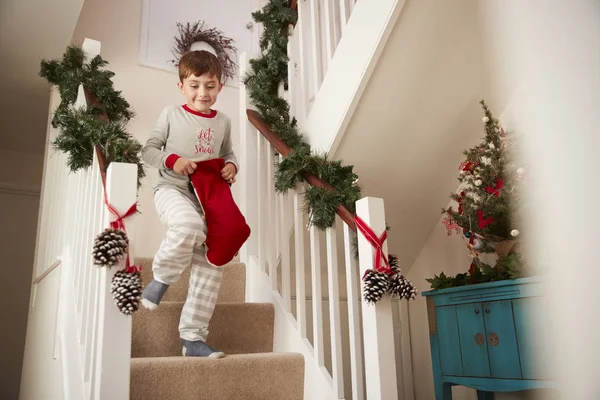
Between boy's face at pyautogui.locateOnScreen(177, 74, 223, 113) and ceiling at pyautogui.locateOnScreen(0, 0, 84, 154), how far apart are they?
2.20 ft

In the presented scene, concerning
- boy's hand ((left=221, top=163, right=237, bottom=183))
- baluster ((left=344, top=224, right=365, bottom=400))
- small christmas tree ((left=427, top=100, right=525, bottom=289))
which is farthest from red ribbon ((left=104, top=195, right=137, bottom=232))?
small christmas tree ((left=427, top=100, right=525, bottom=289))

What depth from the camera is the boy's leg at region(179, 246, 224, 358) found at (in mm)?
1792

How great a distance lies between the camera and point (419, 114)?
228 cm

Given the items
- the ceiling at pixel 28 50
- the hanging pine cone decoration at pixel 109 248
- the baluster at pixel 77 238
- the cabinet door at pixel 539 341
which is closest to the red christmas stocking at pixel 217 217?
the baluster at pixel 77 238

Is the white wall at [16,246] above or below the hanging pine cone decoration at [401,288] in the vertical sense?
above

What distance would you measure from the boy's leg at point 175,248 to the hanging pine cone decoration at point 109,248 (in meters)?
0.39

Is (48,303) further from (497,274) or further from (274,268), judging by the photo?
(497,274)

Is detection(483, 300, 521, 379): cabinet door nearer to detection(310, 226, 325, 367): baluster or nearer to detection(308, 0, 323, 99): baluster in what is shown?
detection(310, 226, 325, 367): baluster

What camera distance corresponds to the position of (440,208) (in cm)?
281

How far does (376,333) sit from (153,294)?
0.75m

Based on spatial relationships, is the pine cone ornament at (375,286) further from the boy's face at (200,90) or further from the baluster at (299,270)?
the boy's face at (200,90)

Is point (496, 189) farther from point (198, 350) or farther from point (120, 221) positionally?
point (120, 221)

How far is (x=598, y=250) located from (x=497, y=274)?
77.2 inches

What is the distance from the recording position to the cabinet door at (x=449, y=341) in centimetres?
221
